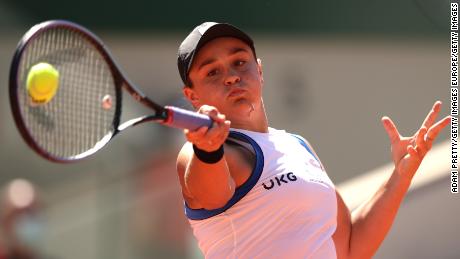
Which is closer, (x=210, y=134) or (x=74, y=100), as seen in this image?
(x=210, y=134)

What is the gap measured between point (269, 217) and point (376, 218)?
74 cm

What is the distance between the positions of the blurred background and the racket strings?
4.62 metres

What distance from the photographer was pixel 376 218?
415cm

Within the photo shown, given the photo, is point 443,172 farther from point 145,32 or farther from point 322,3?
point 145,32

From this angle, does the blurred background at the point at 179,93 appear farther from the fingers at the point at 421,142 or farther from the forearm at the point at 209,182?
the forearm at the point at 209,182

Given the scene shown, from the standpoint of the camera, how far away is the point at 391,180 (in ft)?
13.8

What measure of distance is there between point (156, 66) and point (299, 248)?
9.53 m

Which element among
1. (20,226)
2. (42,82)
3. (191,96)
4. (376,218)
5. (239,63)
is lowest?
(20,226)

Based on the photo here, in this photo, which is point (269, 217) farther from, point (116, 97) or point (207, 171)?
point (116, 97)

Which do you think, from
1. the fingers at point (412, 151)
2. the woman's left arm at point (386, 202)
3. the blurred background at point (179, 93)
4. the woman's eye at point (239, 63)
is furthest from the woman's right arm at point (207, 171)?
the blurred background at point (179, 93)

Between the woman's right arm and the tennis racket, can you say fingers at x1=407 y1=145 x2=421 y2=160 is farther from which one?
the tennis racket

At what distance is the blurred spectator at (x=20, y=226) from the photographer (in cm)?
663

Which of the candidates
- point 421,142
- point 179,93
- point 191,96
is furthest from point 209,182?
point 179,93

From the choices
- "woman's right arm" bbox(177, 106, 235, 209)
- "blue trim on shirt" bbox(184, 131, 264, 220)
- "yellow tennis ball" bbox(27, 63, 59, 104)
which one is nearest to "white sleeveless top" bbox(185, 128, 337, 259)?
"blue trim on shirt" bbox(184, 131, 264, 220)
